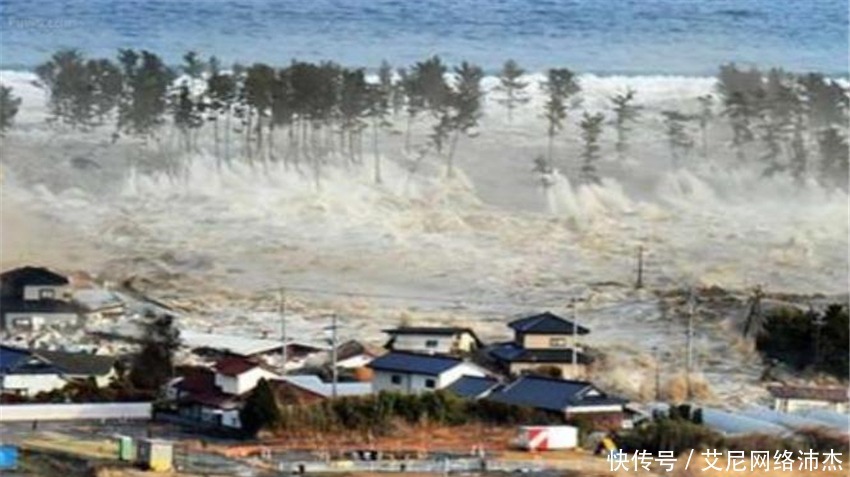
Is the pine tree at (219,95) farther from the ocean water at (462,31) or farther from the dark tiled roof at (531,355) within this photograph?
the dark tiled roof at (531,355)

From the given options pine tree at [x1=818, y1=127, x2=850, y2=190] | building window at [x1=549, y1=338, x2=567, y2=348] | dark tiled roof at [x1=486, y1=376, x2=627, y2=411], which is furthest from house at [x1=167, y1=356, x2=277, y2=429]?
pine tree at [x1=818, y1=127, x2=850, y2=190]

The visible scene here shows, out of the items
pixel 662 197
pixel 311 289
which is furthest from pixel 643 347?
pixel 311 289

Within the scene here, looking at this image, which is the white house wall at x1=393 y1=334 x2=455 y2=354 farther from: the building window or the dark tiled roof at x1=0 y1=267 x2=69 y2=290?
the dark tiled roof at x1=0 y1=267 x2=69 y2=290

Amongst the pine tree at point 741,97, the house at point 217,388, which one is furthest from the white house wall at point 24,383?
the pine tree at point 741,97

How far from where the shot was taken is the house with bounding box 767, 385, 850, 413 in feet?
15.2

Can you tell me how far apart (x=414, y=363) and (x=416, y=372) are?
26 mm

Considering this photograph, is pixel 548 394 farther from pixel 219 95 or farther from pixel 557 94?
pixel 219 95

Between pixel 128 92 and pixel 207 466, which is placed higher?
pixel 128 92

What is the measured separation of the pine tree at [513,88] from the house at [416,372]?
1.84ft

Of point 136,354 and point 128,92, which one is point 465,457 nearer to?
point 136,354

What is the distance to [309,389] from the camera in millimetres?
4395

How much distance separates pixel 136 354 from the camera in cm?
454

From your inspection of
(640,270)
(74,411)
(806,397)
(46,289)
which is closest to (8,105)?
(46,289)

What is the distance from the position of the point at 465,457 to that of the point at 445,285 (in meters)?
0.46
